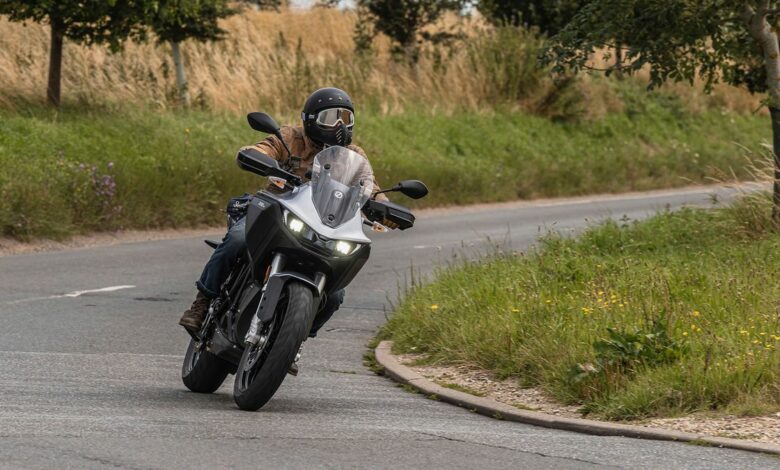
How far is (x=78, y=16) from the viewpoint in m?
22.5

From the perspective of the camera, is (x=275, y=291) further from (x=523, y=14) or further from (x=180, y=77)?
(x=523, y=14)

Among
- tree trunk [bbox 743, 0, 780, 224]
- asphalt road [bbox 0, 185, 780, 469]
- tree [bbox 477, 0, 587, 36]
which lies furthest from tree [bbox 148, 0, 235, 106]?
tree [bbox 477, 0, 587, 36]

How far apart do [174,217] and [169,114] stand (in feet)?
15.1

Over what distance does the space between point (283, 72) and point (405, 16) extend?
5.36 meters

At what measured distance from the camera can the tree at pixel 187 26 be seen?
23656 mm

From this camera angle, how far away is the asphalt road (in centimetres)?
676

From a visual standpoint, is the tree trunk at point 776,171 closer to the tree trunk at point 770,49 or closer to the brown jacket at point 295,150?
the tree trunk at point 770,49

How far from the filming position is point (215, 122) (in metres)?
26.1

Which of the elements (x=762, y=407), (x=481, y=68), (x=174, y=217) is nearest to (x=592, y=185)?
(x=481, y=68)

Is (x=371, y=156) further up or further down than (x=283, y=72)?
further down

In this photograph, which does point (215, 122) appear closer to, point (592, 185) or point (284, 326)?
point (592, 185)

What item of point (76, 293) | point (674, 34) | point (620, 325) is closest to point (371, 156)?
point (674, 34)

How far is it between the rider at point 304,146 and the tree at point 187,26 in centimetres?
1439

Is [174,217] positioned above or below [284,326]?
below
